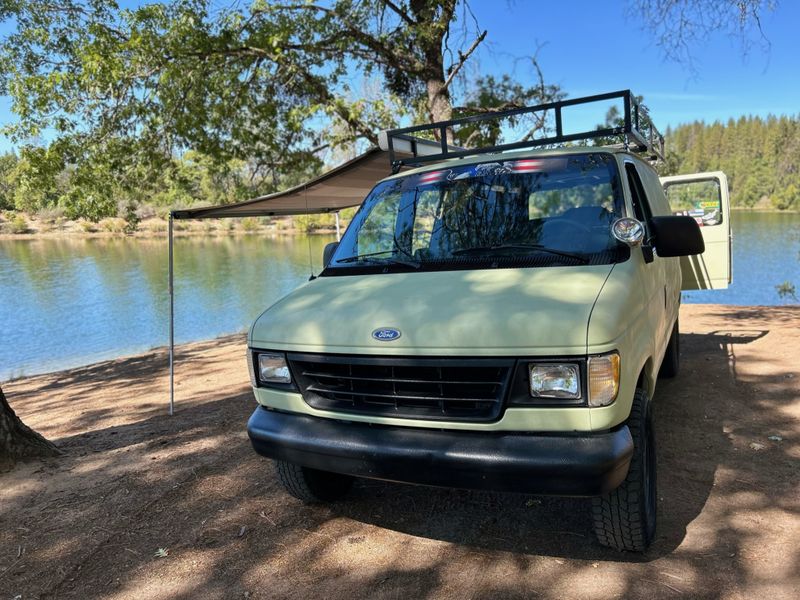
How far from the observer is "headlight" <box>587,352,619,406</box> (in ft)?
7.99

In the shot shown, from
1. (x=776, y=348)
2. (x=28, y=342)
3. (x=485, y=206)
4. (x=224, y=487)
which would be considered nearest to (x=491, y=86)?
(x=776, y=348)

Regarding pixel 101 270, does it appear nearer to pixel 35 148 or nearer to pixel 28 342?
pixel 28 342

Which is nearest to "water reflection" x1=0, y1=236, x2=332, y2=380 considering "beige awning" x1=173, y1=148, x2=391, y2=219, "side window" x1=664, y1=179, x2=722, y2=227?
Result: "beige awning" x1=173, y1=148, x2=391, y2=219

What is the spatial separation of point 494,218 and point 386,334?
4.25ft

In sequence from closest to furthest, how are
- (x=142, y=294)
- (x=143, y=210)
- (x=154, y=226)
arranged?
1. (x=142, y=294)
2. (x=143, y=210)
3. (x=154, y=226)

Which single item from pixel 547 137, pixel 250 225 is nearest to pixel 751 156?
pixel 250 225

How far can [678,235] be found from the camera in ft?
10.5

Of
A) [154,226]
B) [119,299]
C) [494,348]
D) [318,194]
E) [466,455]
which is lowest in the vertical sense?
[119,299]

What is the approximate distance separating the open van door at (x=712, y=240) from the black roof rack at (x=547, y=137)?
204 centimetres

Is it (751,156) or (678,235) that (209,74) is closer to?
(678,235)

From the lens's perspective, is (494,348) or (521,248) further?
(521,248)

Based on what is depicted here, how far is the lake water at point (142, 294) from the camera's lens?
16266 millimetres

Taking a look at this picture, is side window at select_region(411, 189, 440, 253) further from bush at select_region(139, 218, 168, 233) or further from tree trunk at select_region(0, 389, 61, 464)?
bush at select_region(139, 218, 168, 233)

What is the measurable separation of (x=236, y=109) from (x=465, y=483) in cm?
1116
